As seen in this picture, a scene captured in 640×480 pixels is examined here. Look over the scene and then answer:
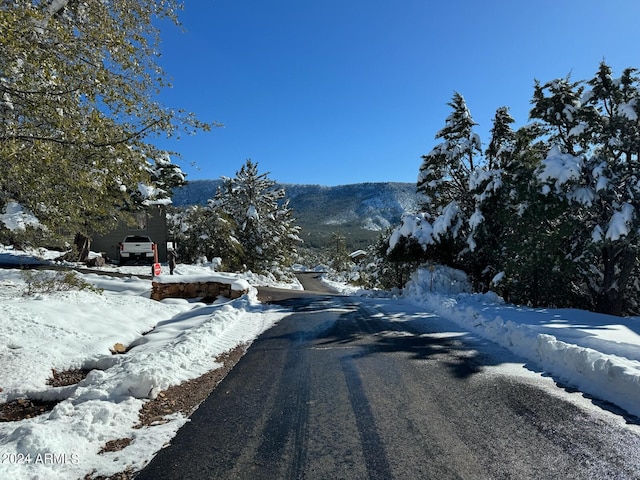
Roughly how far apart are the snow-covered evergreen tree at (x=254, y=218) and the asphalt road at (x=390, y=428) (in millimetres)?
25759

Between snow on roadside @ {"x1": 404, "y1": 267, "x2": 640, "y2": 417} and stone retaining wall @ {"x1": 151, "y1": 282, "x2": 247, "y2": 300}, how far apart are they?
7.25 meters

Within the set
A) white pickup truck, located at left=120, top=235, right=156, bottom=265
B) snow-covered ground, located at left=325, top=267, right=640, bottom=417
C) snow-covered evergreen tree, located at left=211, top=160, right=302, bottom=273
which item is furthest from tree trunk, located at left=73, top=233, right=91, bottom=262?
snow-covered ground, located at left=325, top=267, right=640, bottom=417

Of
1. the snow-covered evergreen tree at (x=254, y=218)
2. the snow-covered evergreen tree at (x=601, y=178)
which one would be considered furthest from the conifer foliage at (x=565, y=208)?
the snow-covered evergreen tree at (x=254, y=218)

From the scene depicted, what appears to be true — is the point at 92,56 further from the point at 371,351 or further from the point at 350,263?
the point at 350,263

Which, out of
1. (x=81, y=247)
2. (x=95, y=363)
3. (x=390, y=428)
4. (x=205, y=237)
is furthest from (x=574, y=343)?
(x=205, y=237)

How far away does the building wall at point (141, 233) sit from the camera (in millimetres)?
26953

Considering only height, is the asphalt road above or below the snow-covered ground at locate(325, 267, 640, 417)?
below

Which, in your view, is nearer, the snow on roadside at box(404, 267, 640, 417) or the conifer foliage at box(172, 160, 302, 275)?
the snow on roadside at box(404, 267, 640, 417)

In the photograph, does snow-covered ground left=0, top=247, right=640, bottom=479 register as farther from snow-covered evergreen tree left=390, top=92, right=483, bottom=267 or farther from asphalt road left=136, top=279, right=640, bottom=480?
snow-covered evergreen tree left=390, top=92, right=483, bottom=267

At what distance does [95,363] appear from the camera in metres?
6.11

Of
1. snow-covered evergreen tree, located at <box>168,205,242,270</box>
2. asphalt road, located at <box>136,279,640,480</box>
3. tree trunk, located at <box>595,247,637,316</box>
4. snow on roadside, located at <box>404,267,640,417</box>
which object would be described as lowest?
asphalt road, located at <box>136,279,640,480</box>

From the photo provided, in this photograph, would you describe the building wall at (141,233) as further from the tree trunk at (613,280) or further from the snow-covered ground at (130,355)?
the tree trunk at (613,280)

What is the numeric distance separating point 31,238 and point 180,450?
34.0ft

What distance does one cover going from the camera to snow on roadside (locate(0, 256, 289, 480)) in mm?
3254
